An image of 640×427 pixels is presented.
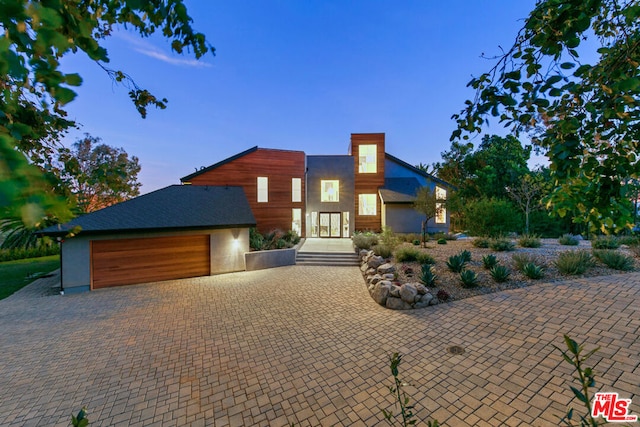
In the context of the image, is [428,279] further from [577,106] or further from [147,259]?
[147,259]

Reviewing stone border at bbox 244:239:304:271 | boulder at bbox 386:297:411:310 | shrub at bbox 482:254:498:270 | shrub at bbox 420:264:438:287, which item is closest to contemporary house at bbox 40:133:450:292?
stone border at bbox 244:239:304:271

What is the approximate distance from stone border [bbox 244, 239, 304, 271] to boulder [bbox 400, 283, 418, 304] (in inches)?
298

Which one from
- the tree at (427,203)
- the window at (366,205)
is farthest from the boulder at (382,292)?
the window at (366,205)

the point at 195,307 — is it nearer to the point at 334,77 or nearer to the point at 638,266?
the point at 638,266

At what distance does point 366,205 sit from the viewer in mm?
22422

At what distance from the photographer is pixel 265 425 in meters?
3.80

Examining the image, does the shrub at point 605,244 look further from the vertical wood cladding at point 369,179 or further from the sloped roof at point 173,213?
the sloped roof at point 173,213

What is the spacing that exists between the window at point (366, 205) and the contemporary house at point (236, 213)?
0.28 ft

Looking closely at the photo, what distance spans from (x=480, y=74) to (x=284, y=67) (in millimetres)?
19324

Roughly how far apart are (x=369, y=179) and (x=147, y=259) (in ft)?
56.6

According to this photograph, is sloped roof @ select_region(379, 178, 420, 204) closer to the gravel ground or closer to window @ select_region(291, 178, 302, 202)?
window @ select_region(291, 178, 302, 202)

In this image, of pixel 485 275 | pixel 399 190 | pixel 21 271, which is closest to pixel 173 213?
pixel 21 271

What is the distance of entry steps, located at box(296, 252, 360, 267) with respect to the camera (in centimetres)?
1416

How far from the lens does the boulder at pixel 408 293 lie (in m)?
7.77
